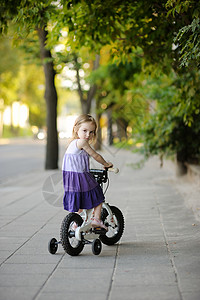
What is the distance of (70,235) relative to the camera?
5.54m

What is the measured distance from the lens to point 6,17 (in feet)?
25.6

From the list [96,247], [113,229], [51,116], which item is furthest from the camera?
[51,116]

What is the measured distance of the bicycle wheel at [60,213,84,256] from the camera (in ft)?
17.8

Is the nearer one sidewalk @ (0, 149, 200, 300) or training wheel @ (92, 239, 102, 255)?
sidewalk @ (0, 149, 200, 300)

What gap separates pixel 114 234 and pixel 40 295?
206cm

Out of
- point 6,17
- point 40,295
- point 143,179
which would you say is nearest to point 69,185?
point 40,295

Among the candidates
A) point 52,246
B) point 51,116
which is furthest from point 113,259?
point 51,116

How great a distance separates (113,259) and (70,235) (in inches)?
21.4

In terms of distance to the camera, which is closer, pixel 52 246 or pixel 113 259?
pixel 113 259

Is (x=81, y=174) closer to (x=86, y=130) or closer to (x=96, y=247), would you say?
(x=86, y=130)

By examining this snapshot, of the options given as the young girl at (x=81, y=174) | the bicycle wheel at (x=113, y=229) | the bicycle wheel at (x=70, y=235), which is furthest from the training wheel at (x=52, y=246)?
the bicycle wheel at (x=113, y=229)

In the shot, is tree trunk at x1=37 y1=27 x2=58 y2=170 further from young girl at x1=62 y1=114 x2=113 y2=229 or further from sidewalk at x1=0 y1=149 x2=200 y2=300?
young girl at x1=62 y1=114 x2=113 y2=229

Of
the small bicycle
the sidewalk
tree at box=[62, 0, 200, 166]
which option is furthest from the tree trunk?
the small bicycle

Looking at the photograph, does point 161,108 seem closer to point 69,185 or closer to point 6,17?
point 6,17
